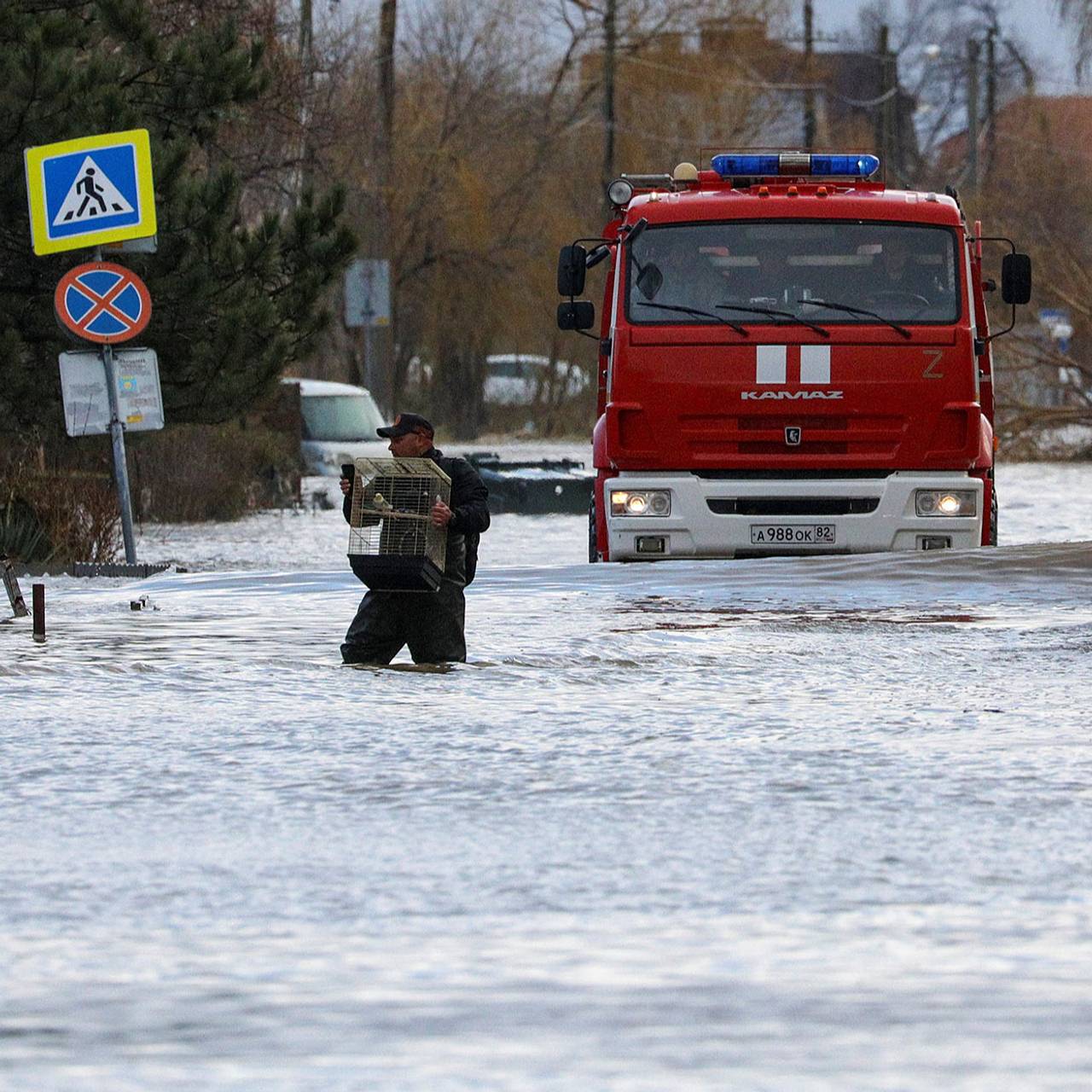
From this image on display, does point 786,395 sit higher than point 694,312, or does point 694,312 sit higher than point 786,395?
point 694,312

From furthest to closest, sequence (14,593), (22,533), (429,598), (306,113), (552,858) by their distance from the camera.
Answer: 1. (306,113)
2. (22,533)
3. (14,593)
4. (429,598)
5. (552,858)

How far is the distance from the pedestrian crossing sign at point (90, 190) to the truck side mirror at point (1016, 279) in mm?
5225

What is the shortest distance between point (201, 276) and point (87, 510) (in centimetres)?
244

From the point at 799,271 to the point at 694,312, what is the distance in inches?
26.7

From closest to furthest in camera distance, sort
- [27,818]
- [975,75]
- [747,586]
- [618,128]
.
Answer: [27,818] → [747,586] → [618,128] → [975,75]

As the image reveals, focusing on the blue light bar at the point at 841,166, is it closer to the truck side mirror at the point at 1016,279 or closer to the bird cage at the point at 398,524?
the truck side mirror at the point at 1016,279

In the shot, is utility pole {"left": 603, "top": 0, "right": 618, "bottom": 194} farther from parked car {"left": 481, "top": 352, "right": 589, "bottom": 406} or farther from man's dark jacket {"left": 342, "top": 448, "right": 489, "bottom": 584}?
man's dark jacket {"left": 342, "top": 448, "right": 489, "bottom": 584}

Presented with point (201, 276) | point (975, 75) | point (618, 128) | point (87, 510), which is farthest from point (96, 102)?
point (975, 75)

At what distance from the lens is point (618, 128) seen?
50.5 metres

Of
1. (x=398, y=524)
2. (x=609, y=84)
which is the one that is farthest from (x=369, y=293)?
(x=398, y=524)

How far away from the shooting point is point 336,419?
34094 mm

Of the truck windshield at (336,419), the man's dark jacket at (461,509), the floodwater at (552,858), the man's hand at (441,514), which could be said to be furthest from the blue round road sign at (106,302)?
the truck windshield at (336,419)

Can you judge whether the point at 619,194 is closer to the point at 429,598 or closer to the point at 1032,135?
the point at 429,598

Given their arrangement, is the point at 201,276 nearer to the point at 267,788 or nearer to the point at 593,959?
the point at 267,788
